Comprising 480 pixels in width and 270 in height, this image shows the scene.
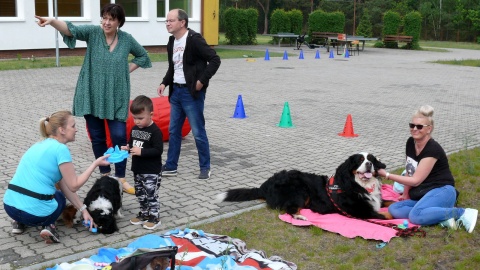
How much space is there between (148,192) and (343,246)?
1.92 m

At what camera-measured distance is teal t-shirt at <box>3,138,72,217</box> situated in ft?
15.4

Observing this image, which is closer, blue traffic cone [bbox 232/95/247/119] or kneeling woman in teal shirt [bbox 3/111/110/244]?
kneeling woman in teal shirt [bbox 3/111/110/244]

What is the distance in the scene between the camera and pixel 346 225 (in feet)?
17.8

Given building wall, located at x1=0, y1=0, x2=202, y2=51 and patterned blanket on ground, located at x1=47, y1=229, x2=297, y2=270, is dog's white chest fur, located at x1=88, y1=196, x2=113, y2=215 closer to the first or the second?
patterned blanket on ground, located at x1=47, y1=229, x2=297, y2=270

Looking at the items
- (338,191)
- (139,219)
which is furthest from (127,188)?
(338,191)

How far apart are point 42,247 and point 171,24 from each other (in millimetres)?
3087

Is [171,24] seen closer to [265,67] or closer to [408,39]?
[265,67]

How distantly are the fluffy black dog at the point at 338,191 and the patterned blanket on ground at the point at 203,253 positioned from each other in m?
1.08

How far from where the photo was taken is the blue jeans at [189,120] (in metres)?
6.89

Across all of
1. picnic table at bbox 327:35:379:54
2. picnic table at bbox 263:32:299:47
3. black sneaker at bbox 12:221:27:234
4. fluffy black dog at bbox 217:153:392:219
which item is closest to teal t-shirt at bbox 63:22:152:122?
black sneaker at bbox 12:221:27:234

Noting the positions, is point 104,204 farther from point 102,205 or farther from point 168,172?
point 168,172

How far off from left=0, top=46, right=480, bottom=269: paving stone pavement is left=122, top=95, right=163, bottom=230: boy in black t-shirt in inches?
7.1

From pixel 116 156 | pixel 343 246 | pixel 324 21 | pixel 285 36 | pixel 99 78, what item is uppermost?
pixel 324 21

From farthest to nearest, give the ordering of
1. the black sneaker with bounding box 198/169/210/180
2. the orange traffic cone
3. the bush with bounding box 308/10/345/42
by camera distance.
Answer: the bush with bounding box 308/10/345/42, the orange traffic cone, the black sneaker with bounding box 198/169/210/180
